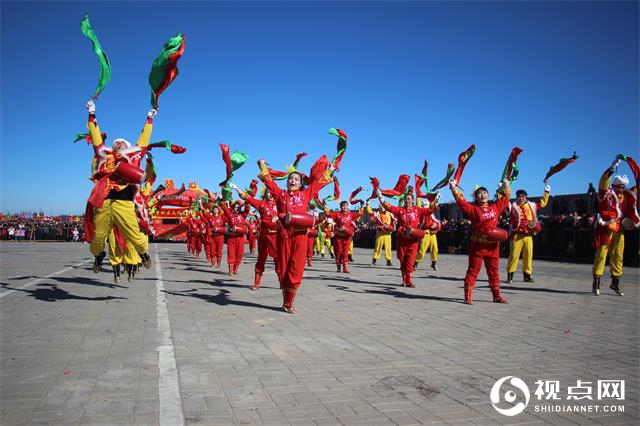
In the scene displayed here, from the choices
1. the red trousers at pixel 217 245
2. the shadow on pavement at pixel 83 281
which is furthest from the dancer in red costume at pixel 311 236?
the shadow on pavement at pixel 83 281

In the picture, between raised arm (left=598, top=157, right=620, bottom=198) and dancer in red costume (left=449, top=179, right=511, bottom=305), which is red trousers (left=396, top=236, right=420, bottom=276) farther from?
raised arm (left=598, top=157, right=620, bottom=198)

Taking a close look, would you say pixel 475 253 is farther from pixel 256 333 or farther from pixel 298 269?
pixel 256 333

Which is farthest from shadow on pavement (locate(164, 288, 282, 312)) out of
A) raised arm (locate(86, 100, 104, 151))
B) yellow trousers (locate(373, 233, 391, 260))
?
yellow trousers (locate(373, 233, 391, 260))

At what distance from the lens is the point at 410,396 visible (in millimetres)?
3633

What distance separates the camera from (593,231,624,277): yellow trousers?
9852 mm

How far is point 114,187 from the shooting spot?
7.55m

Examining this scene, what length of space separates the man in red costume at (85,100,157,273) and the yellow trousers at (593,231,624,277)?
29.1ft

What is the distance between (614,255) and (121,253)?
9587 millimetres

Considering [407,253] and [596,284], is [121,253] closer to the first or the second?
[407,253]

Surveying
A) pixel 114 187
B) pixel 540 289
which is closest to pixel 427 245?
pixel 540 289

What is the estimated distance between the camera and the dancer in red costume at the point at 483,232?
8.24m

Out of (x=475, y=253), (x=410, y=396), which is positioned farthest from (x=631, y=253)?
(x=410, y=396)

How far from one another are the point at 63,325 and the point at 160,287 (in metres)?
4.30

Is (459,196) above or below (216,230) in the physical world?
above
